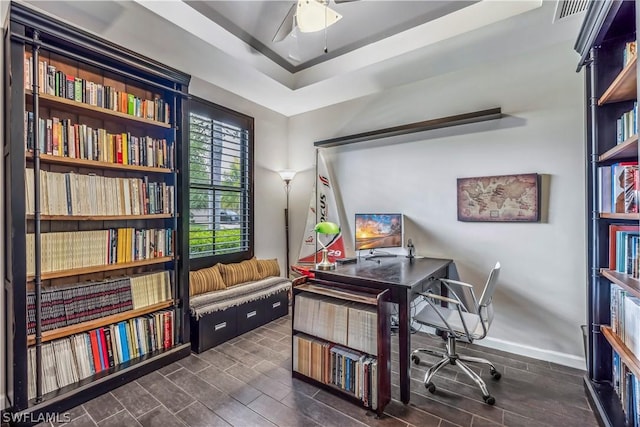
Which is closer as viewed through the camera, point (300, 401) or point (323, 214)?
point (300, 401)

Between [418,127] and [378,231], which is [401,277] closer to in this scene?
[378,231]

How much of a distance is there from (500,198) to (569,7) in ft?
4.76

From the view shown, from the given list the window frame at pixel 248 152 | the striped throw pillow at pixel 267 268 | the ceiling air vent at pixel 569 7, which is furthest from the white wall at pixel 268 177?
the ceiling air vent at pixel 569 7

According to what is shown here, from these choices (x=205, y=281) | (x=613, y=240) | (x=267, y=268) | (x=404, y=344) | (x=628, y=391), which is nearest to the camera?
(x=628, y=391)

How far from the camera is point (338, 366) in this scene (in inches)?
77.3

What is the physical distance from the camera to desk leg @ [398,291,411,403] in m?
1.88

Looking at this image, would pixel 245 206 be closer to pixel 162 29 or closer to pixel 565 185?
pixel 162 29

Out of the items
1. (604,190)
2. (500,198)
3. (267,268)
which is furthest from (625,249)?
(267,268)

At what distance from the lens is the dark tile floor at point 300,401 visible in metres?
1.76

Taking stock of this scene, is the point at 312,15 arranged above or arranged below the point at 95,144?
above

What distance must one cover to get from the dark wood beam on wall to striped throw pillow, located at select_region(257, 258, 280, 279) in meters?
1.68

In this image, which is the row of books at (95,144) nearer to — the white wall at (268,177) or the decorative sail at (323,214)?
the white wall at (268,177)

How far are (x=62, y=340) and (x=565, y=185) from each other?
13.0ft

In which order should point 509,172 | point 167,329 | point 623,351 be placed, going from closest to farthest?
point 623,351 < point 167,329 < point 509,172
